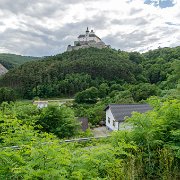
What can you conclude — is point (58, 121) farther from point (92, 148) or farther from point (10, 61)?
point (10, 61)

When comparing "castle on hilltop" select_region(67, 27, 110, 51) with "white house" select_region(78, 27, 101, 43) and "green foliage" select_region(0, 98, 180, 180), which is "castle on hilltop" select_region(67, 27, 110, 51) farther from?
"green foliage" select_region(0, 98, 180, 180)

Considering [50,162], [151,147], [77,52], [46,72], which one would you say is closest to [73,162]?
[50,162]

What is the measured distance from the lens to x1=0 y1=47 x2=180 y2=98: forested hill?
215ft

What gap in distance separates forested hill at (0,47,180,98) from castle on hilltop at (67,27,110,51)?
73.4 ft

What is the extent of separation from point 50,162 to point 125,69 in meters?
69.7

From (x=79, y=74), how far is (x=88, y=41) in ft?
125

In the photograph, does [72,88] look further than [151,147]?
Yes

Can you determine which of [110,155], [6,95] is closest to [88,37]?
[6,95]

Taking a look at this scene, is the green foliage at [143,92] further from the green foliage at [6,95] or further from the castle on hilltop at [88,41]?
the castle on hilltop at [88,41]

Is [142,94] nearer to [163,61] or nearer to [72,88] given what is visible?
[72,88]

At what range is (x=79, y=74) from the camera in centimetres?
7025

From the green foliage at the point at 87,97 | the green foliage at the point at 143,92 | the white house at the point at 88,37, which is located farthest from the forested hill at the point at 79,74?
the white house at the point at 88,37

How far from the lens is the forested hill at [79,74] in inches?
2581

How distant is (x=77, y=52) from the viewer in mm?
86625
